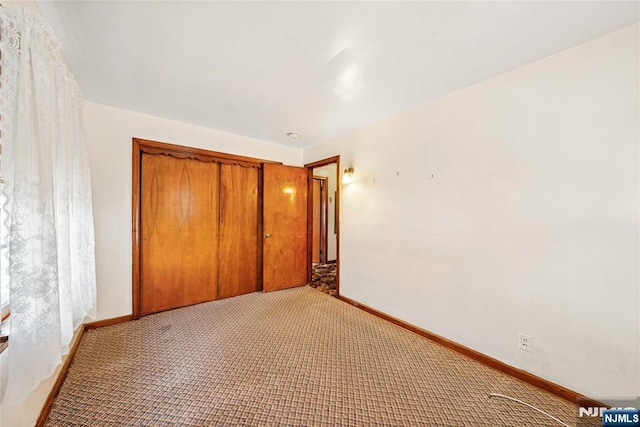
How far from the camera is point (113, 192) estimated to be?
8.27ft

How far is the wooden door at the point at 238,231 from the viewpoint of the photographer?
3.29m

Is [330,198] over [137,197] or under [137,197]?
over

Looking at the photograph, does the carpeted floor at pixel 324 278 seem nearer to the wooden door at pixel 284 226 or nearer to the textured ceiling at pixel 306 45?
the wooden door at pixel 284 226

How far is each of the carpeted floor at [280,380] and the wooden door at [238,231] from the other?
2.83 feet

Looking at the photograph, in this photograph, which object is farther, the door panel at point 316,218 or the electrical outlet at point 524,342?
the door panel at point 316,218

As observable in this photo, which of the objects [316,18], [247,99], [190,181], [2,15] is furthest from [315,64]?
[190,181]

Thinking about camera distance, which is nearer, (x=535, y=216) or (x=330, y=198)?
(x=535, y=216)

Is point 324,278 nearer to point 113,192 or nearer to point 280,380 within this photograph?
point 280,380

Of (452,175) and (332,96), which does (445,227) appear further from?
(332,96)

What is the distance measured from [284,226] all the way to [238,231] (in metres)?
0.71

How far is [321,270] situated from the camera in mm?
4961

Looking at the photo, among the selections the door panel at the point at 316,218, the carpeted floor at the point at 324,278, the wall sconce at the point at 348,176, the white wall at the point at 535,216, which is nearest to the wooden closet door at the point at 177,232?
the carpeted floor at the point at 324,278

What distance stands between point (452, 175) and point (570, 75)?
94cm

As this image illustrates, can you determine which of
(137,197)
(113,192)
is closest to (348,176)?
(137,197)
